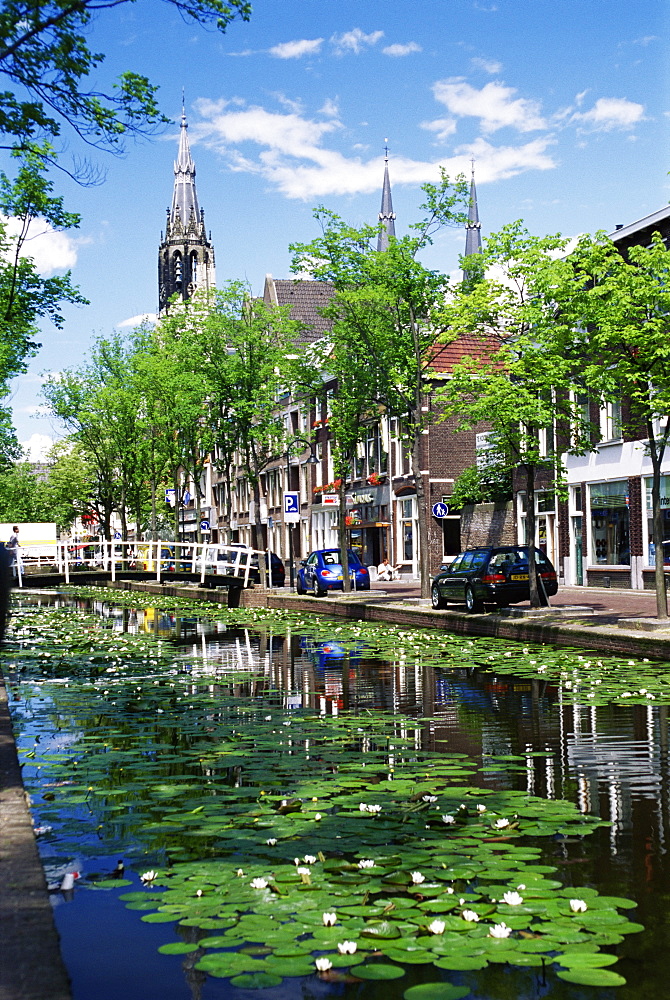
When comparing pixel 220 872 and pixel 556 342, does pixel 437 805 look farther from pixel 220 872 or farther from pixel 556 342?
pixel 556 342

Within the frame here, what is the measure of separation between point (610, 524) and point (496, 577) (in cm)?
1219

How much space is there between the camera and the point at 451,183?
102ft

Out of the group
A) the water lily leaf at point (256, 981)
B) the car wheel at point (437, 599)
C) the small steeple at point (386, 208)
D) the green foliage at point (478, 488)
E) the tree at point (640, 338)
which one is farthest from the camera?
the small steeple at point (386, 208)

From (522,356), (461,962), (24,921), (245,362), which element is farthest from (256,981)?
(245,362)

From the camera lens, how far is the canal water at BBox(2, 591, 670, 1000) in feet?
14.9

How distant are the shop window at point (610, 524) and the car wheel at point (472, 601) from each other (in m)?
10.9

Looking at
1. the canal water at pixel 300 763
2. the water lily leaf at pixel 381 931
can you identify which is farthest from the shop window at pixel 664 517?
the water lily leaf at pixel 381 931

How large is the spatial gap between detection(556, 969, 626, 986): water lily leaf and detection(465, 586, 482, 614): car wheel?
2367 cm

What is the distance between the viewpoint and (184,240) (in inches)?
6048

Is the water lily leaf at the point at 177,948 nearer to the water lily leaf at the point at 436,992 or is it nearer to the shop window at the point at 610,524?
the water lily leaf at the point at 436,992

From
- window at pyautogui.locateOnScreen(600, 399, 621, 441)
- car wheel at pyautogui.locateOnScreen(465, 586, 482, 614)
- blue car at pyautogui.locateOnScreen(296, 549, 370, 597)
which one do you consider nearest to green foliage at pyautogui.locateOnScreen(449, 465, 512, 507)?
blue car at pyautogui.locateOnScreen(296, 549, 370, 597)

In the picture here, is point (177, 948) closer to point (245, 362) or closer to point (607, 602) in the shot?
point (607, 602)

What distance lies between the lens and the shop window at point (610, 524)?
37469mm

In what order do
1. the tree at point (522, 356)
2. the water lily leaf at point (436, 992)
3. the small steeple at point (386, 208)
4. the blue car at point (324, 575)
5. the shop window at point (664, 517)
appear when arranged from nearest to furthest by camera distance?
the water lily leaf at point (436, 992)
the tree at point (522, 356)
the shop window at point (664, 517)
the blue car at point (324, 575)
the small steeple at point (386, 208)
